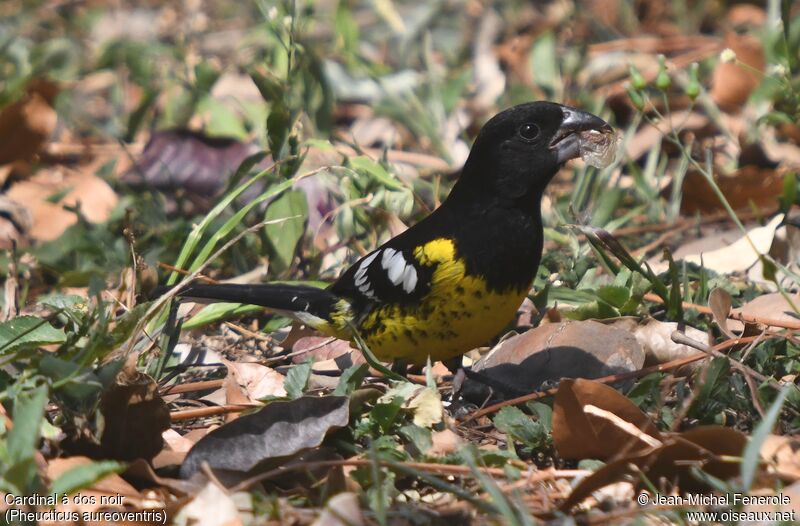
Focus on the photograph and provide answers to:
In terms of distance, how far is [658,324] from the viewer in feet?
11.1

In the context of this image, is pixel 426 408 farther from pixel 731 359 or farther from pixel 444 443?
pixel 731 359

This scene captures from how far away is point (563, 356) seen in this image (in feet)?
10.9

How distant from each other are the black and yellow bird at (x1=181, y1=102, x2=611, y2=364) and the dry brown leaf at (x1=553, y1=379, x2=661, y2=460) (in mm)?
655

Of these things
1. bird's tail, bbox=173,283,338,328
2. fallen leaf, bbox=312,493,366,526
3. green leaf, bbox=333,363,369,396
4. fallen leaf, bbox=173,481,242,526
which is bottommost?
bird's tail, bbox=173,283,338,328

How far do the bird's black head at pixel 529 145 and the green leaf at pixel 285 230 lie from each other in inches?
40.1

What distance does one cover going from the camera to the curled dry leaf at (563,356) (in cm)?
328

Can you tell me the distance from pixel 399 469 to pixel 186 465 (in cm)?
60

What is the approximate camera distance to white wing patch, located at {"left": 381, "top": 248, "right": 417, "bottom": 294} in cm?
340

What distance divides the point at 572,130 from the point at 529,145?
0.14 meters

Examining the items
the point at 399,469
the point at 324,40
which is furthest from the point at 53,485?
the point at 324,40

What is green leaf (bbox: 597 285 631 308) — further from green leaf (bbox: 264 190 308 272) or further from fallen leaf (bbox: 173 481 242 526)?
fallen leaf (bbox: 173 481 242 526)

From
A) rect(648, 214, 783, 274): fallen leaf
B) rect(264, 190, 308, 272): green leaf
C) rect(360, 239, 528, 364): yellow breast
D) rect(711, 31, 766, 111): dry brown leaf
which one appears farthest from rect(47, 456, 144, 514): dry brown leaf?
rect(711, 31, 766, 111): dry brown leaf

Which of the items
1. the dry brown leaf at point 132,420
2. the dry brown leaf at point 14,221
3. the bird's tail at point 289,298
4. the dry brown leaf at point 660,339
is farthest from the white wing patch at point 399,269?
the dry brown leaf at point 14,221

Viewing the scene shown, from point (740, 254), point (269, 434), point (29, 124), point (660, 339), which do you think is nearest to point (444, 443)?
point (269, 434)
